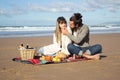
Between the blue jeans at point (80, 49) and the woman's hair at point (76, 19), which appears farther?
the blue jeans at point (80, 49)

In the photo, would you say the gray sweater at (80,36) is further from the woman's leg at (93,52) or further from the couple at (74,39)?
the woman's leg at (93,52)

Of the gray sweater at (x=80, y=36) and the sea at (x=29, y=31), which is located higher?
the gray sweater at (x=80, y=36)

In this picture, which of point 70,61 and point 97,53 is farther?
point 97,53

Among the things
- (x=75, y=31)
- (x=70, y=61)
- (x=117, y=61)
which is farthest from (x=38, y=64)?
(x=117, y=61)

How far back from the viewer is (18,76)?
6176 millimetres

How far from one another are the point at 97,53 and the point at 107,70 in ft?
6.85

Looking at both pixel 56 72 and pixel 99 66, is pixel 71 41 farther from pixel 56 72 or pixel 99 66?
pixel 56 72

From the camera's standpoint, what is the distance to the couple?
324 inches

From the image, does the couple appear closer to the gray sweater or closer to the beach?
the gray sweater

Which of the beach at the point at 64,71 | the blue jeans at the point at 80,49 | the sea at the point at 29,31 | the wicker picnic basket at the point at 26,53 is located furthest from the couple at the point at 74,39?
the sea at the point at 29,31

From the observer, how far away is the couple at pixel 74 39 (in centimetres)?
823

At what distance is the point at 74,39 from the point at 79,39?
135 millimetres

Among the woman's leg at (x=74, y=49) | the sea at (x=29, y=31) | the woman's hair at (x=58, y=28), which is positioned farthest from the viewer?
the sea at (x=29, y=31)

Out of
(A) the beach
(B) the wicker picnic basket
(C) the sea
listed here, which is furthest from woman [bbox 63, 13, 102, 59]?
(C) the sea
